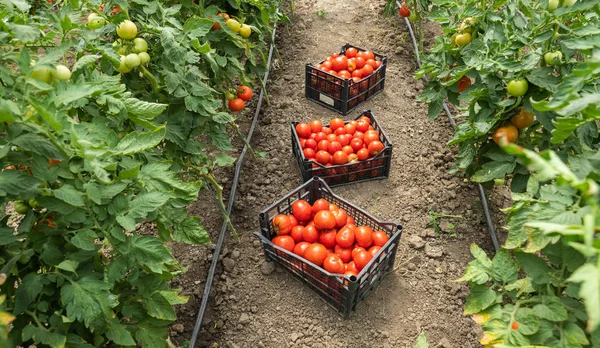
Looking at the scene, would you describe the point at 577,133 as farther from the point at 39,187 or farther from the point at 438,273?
the point at 39,187

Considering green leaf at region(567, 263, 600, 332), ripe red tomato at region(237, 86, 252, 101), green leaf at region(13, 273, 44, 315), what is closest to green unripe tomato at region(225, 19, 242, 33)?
ripe red tomato at region(237, 86, 252, 101)

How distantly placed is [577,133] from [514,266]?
2.68 feet

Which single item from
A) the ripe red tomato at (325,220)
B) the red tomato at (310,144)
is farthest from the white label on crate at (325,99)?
the ripe red tomato at (325,220)

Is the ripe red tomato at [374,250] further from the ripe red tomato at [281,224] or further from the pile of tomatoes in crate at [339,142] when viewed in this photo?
the pile of tomatoes in crate at [339,142]

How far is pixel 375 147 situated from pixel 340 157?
0.29 metres

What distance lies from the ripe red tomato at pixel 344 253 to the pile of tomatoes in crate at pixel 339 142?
32.1 inches

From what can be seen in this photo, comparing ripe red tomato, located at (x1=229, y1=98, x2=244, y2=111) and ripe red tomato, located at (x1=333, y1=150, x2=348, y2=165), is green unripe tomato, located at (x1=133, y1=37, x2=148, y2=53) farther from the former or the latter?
ripe red tomato, located at (x1=333, y1=150, x2=348, y2=165)

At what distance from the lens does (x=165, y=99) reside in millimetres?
2383

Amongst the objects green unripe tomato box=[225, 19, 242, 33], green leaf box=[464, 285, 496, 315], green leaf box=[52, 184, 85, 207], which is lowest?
green leaf box=[464, 285, 496, 315]

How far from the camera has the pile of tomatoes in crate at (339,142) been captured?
327 cm

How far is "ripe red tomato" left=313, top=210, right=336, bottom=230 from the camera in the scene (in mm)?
2678

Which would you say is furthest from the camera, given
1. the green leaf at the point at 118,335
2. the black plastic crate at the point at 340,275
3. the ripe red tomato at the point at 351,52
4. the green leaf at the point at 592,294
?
the ripe red tomato at the point at 351,52

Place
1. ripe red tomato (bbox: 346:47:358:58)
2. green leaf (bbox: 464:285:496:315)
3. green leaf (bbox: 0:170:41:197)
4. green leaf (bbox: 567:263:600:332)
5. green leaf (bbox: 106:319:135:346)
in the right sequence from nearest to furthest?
green leaf (bbox: 567:263:600:332), green leaf (bbox: 0:170:41:197), green leaf (bbox: 106:319:135:346), green leaf (bbox: 464:285:496:315), ripe red tomato (bbox: 346:47:358:58)

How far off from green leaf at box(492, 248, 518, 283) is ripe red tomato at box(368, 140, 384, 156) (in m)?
1.56
